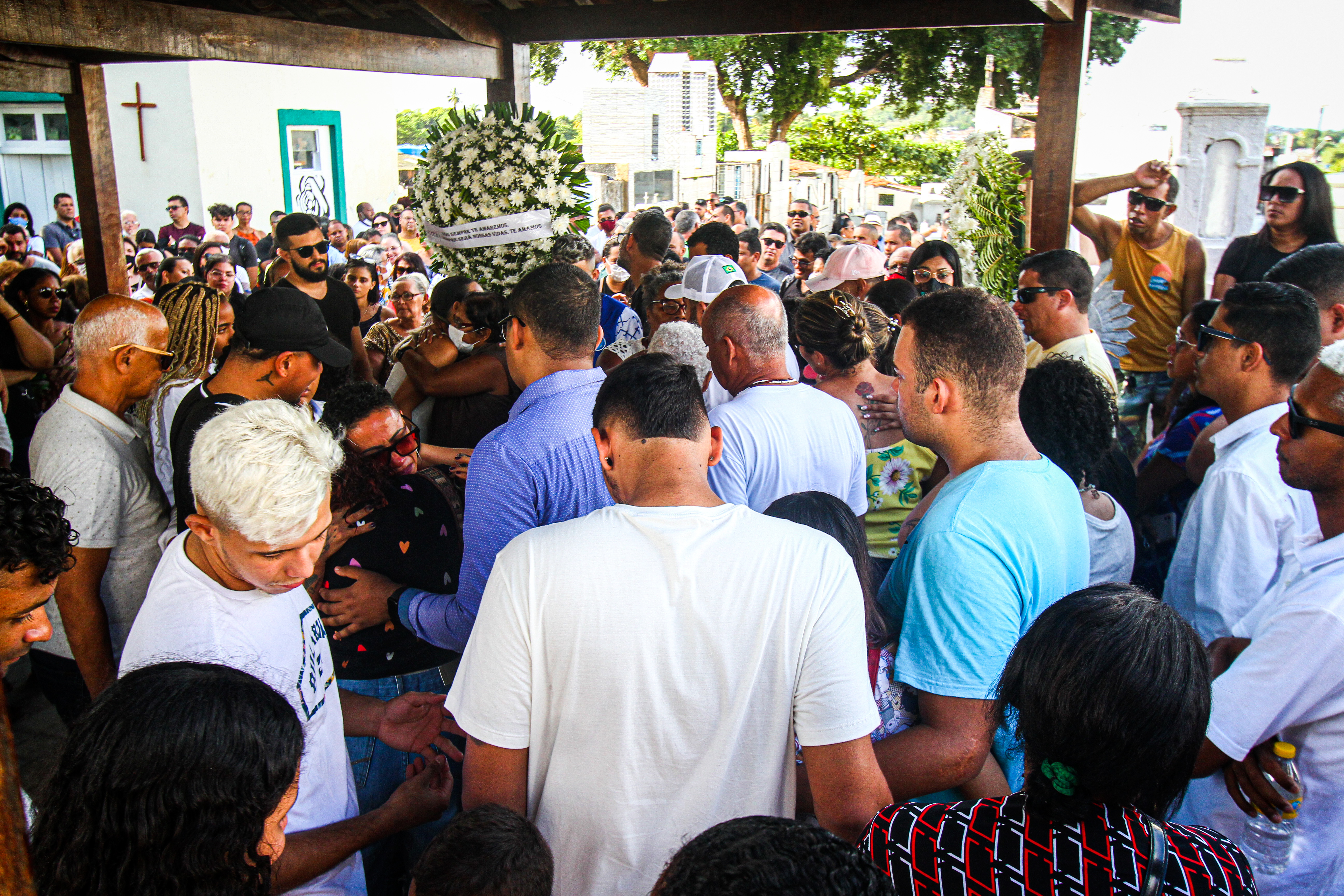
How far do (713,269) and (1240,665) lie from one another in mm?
3513

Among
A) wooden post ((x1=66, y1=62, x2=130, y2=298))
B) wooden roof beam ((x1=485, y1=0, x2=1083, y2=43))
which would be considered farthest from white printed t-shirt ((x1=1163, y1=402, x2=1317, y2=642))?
wooden post ((x1=66, y1=62, x2=130, y2=298))

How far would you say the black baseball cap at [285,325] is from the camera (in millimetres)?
3018

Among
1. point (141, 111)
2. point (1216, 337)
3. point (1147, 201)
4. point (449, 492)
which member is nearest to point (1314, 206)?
point (1147, 201)

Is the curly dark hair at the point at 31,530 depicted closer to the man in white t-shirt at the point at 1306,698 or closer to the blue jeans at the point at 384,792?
the blue jeans at the point at 384,792

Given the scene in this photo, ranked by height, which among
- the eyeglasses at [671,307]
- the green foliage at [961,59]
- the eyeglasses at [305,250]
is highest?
the green foliage at [961,59]

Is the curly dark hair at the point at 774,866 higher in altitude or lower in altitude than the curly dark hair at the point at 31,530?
lower

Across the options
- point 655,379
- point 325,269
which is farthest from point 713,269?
point 655,379

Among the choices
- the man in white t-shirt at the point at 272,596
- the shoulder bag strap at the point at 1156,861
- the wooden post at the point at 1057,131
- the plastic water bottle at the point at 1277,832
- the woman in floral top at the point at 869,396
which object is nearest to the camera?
the shoulder bag strap at the point at 1156,861

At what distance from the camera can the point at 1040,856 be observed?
1.45 metres

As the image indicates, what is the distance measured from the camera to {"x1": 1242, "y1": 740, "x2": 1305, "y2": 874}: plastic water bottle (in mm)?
1991

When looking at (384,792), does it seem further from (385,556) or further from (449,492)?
(449,492)

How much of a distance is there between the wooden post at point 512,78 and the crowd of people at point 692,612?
278 centimetres

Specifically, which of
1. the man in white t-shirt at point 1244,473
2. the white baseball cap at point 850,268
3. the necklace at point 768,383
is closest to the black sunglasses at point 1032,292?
the man in white t-shirt at point 1244,473

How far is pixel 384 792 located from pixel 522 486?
961mm
